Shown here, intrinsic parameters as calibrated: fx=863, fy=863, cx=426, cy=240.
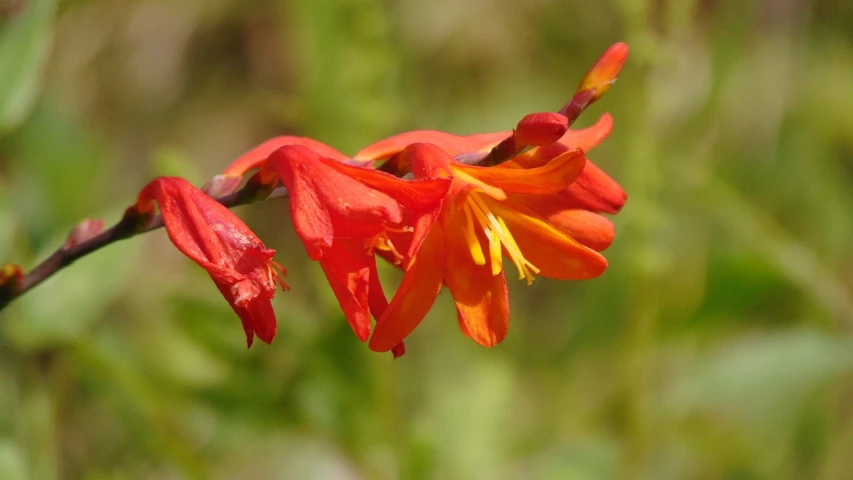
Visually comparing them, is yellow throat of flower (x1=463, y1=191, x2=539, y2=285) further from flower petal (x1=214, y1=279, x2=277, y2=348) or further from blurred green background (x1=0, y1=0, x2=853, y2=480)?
blurred green background (x1=0, y1=0, x2=853, y2=480)

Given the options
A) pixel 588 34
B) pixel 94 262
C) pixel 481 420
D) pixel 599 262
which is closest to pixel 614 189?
pixel 599 262

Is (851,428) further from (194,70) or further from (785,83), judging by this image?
(194,70)

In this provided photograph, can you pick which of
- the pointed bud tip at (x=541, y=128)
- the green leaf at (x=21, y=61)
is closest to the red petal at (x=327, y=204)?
the pointed bud tip at (x=541, y=128)

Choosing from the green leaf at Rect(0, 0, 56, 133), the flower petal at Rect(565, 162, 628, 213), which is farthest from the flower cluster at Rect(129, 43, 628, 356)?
the green leaf at Rect(0, 0, 56, 133)

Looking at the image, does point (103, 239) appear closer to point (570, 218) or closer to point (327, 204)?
point (327, 204)

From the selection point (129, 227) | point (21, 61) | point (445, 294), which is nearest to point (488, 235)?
point (129, 227)
